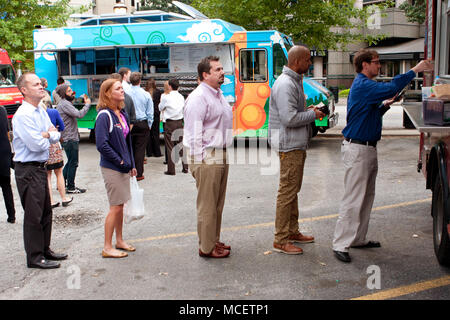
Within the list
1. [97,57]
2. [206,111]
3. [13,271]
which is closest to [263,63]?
[97,57]

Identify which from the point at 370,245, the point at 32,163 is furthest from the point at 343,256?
the point at 32,163

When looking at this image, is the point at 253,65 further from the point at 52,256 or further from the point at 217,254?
the point at 52,256

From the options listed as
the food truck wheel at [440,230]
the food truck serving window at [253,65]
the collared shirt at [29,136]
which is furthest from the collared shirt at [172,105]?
the food truck wheel at [440,230]

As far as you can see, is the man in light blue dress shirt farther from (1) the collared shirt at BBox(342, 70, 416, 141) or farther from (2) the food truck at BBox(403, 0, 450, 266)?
(2) the food truck at BBox(403, 0, 450, 266)

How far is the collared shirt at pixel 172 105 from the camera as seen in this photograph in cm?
979

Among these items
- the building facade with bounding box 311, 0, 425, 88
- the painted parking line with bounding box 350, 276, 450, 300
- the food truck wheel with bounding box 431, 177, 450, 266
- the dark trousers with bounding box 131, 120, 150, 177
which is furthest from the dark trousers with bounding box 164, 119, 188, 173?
the building facade with bounding box 311, 0, 425, 88

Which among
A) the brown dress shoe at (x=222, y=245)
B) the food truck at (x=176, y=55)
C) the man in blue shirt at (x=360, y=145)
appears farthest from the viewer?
the food truck at (x=176, y=55)

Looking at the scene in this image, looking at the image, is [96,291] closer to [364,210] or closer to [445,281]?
[364,210]

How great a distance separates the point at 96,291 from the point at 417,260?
9.88ft

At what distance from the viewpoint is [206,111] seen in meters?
4.91

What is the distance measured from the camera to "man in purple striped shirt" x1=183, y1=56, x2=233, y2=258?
489 centimetres

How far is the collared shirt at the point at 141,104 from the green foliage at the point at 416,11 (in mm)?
24307

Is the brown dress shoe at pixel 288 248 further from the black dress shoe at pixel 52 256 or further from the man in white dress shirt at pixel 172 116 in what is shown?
the man in white dress shirt at pixel 172 116
